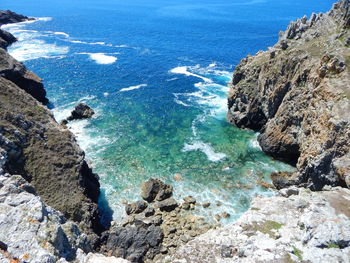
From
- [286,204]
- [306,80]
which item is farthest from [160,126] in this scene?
[286,204]

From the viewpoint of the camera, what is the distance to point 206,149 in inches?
2359

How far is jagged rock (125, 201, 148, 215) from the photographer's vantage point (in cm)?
4450

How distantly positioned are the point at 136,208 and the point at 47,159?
15030 mm

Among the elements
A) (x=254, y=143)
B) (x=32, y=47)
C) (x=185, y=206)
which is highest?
(x=32, y=47)

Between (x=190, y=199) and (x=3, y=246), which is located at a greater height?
(x=3, y=246)

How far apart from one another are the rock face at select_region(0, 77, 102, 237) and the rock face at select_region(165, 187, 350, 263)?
17178 millimetres

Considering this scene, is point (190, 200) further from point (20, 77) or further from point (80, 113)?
point (20, 77)

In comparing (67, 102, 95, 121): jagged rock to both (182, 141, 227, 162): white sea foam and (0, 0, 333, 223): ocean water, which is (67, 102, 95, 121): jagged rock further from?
(182, 141, 227, 162): white sea foam

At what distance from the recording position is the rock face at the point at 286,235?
23.7m

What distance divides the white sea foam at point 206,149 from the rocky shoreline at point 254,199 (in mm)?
9405

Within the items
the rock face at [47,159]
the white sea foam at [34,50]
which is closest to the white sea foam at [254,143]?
the rock face at [47,159]

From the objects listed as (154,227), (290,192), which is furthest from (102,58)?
(290,192)

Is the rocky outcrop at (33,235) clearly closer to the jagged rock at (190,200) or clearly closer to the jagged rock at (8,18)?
the jagged rock at (190,200)

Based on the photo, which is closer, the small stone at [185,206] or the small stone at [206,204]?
the small stone at [185,206]
